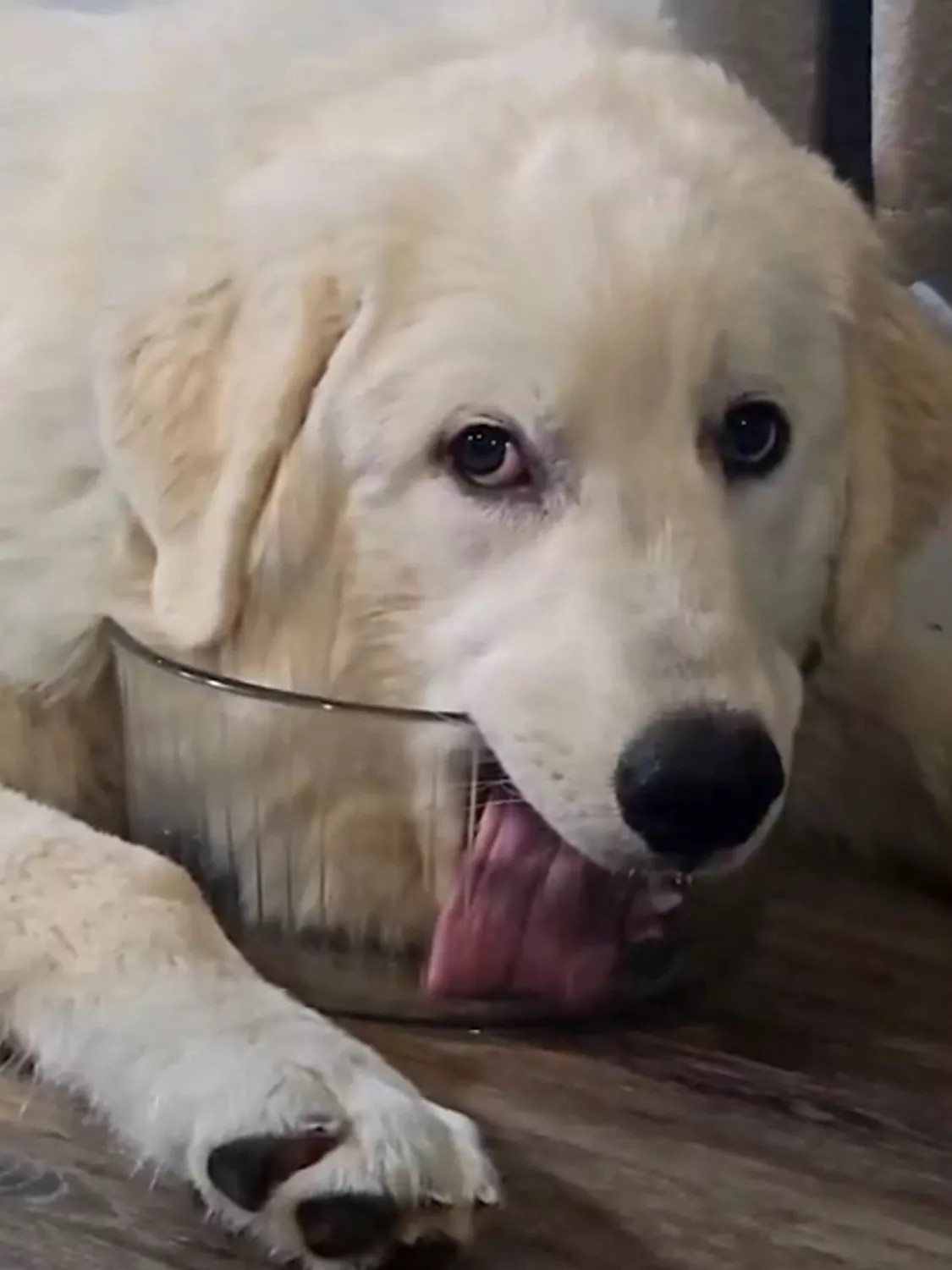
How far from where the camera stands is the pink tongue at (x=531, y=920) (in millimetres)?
1236

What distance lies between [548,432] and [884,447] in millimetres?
292

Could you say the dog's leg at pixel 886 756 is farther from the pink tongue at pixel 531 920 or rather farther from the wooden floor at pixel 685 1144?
the pink tongue at pixel 531 920

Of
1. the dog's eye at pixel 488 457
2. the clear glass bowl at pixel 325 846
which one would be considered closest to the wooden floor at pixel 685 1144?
the clear glass bowl at pixel 325 846

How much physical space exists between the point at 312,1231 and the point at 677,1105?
31cm

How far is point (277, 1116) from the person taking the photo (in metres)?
1.03

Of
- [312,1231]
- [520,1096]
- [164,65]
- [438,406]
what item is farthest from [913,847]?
[164,65]

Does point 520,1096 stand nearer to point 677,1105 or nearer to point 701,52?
point 677,1105

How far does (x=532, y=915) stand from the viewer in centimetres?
125

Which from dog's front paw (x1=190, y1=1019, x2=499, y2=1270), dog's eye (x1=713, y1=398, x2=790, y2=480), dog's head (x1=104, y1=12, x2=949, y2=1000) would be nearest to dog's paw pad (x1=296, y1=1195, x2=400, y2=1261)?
dog's front paw (x1=190, y1=1019, x2=499, y2=1270)

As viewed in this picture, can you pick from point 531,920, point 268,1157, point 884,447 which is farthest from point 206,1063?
point 884,447

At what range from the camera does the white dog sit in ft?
3.66

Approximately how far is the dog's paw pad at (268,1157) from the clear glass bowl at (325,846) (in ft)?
0.91

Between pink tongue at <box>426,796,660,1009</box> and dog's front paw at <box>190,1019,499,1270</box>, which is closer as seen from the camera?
dog's front paw at <box>190,1019,499,1270</box>

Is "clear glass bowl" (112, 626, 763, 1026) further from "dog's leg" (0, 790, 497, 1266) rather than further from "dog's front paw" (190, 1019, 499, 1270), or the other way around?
"dog's front paw" (190, 1019, 499, 1270)
